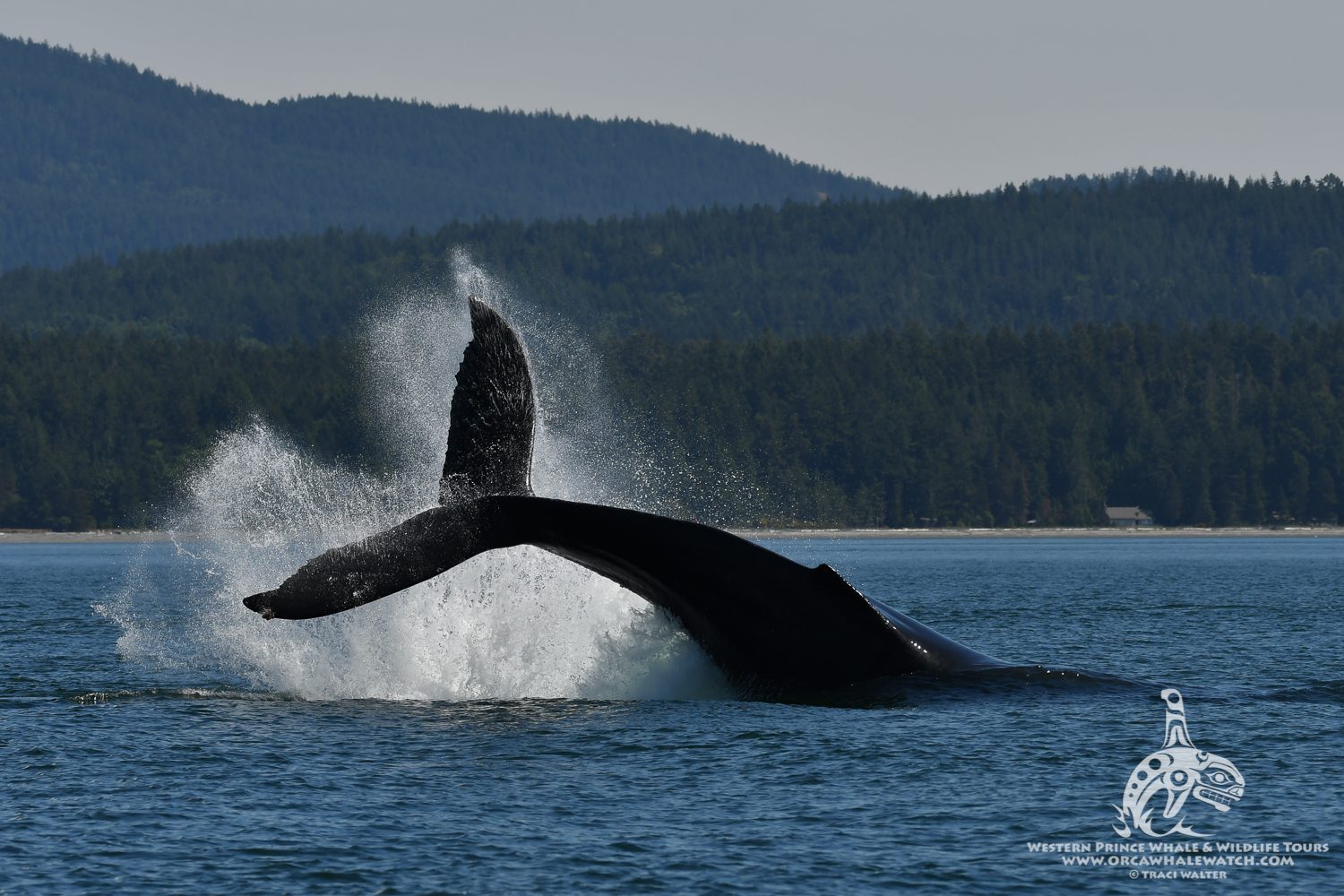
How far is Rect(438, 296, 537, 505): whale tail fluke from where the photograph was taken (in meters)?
20.5

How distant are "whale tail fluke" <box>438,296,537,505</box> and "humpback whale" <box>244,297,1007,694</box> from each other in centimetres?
1

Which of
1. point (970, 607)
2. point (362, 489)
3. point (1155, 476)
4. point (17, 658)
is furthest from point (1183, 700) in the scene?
point (1155, 476)

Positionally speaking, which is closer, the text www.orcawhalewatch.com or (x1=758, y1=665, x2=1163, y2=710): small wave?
the text www.orcawhalewatch.com

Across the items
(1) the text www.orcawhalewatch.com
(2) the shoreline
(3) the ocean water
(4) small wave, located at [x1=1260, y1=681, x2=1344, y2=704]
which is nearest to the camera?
(3) the ocean water

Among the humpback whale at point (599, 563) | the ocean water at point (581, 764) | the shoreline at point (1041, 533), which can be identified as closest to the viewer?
Answer: the ocean water at point (581, 764)

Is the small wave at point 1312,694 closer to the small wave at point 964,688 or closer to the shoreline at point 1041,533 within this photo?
the small wave at point 964,688

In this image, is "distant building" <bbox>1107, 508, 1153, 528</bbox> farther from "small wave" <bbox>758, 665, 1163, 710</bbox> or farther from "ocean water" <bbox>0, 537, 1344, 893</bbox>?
"small wave" <bbox>758, 665, 1163, 710</bbox>

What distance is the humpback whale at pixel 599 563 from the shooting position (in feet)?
64.5

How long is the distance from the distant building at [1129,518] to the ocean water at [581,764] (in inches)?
6511

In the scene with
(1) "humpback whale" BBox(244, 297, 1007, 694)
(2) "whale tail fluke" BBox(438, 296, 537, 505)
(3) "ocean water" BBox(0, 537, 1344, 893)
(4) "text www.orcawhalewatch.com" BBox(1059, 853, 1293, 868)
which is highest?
(2) "whale tail fluke" BBox(438, 296, 537, 505)

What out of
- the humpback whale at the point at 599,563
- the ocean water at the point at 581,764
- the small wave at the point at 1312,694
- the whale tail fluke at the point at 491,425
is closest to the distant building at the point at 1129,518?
the ocean water at the point at 581,764

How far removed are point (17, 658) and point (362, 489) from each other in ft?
400

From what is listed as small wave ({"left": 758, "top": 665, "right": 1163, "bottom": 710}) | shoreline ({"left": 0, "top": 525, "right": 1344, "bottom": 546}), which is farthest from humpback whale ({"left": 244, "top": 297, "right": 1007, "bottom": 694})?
shoreline ({"left": 0, "top": 525, "right": 1344, "bottom": 546})

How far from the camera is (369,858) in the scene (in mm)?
18125
